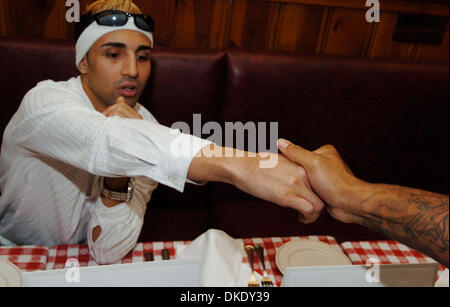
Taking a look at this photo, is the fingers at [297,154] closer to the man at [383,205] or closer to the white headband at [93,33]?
the man at [383,205]

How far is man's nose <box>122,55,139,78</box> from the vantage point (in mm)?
849

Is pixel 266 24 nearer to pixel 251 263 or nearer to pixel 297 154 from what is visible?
pixel 297 154

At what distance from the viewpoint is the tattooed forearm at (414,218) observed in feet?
1.78

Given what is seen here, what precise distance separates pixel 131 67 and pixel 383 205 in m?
0.64

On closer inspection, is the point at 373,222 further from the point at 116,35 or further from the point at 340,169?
the point at 116,35

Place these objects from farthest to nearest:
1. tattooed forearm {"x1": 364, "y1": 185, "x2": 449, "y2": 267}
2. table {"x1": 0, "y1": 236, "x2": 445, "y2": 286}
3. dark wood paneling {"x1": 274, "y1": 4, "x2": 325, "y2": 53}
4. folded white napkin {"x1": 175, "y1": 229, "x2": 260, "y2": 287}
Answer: dark wood paneling {"x1": 274, "y1": 4, "x2": 325, "y2": 53} → table {"x1": 0, "y1": 236, "x2": 445, "y2": 286} → folded white napkin {"x1": 175, "y1": 229, "x2": 260, "y2": 287} → tattooed forearm {"x1": 364, "y1": 185, "x2": 449, "y2": 267}

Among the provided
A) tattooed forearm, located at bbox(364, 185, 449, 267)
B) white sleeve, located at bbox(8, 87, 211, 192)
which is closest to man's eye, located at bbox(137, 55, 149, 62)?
white sleeve, located at bbox(8, 87, 211, 192)

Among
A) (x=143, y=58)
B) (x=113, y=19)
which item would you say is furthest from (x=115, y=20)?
(x=143, y=58)

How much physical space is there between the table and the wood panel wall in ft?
1.57

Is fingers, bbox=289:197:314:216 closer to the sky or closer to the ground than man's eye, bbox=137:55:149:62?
closer to the ground

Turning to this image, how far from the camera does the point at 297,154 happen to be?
650 mm

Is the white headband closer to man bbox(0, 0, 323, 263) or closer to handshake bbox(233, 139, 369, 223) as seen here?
man bbox(0, 0, 323, 263)

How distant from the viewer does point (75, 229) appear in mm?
1015

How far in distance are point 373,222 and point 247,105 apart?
849 mm
